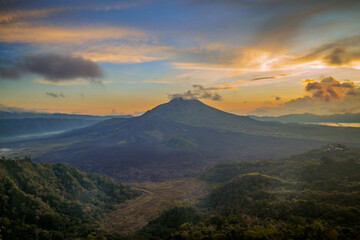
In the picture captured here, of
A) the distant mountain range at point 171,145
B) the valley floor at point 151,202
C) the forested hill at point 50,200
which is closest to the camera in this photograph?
the forested hill at point 50,200

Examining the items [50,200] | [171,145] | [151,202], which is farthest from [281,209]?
[171,145]

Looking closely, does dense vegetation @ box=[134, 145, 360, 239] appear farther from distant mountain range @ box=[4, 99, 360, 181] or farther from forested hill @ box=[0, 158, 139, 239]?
distant mountain range @ box=[4, 99, 360, 181]

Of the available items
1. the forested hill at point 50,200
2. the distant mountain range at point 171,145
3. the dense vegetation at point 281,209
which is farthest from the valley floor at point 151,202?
the distant mountain range at point 171,145

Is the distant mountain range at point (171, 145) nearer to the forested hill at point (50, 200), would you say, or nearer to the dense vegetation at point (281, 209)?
the forested hill at point (50, 200)

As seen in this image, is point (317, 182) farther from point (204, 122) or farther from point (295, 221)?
point (204, 122)

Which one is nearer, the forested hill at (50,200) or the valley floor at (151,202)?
the forested hill at (50,200)

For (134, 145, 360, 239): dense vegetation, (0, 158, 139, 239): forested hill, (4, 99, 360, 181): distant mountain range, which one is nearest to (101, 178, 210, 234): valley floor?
(0, 158, 139, 239): forested hill

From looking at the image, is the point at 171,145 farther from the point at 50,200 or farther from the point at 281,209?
the point at 281,209
